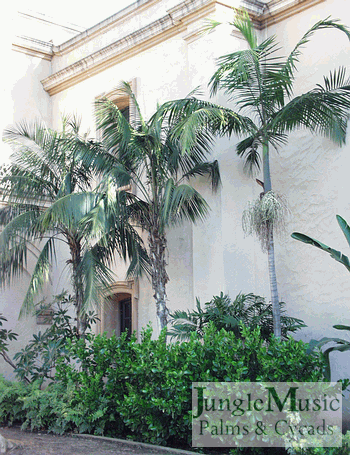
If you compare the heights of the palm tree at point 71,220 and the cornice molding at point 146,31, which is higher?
the cornice molding at point 146,31

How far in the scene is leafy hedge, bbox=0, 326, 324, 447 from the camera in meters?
7.40

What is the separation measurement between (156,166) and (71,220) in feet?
6.14

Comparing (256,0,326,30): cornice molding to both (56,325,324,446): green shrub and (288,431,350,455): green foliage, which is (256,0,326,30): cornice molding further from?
(288,431,350,455): green foliage

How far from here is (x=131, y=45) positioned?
13.6m

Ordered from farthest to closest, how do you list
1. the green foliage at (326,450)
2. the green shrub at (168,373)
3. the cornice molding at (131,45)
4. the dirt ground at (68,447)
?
the cornice molding at (131,45)
the dirt ground at (68,447)
the green shrub at (168,373)
the green foliage at (326,450)

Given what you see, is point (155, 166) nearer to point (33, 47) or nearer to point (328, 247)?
point (328, 247)

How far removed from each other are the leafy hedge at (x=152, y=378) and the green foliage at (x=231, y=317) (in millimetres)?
944

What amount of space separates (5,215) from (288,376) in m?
7.11

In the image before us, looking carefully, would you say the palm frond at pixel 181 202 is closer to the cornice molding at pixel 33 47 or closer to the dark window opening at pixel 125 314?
the dark window opening at pixel 125 314

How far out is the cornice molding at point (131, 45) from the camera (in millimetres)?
11758

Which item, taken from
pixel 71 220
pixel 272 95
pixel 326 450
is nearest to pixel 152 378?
pixel 326 450

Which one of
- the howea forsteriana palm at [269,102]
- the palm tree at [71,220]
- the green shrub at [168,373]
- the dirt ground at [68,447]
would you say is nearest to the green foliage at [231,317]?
the howea forsteriana palm at [269,102]

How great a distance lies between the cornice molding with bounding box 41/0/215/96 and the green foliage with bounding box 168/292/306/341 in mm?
5634

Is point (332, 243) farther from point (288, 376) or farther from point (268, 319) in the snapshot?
point (288, 376)
